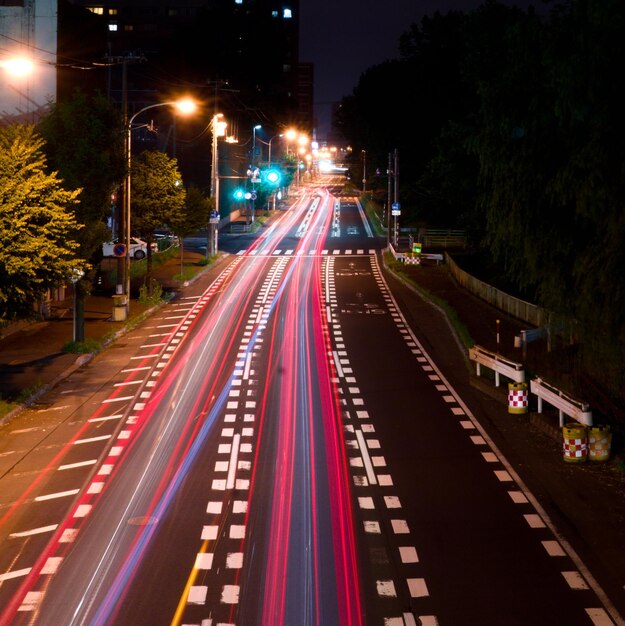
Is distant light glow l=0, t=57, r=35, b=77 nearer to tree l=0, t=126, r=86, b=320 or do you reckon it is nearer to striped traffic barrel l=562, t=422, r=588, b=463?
tree l=0, t=126, r=86, b=320

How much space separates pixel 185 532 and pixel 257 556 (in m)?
1.46

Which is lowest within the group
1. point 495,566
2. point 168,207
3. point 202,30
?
point 495,566

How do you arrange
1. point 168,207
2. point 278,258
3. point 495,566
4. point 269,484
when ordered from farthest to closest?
point 278,258
point 168,207
point 269,484
point 495,566

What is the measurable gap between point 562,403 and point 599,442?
1.48 metres

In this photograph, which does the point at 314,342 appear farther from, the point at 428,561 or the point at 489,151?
the point at 428,561

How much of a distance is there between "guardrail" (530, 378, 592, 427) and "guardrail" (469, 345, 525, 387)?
2.81 ft

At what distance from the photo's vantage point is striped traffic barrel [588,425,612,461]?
17641 millimetres

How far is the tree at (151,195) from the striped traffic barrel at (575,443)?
2731cm

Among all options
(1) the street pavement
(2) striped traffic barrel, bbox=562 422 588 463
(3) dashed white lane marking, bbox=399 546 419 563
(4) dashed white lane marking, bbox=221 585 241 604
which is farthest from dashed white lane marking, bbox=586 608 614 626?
(2) striped traffic barrel, bbox=562 422 588 463

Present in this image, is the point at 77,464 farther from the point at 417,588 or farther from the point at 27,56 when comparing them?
the point at 27,56

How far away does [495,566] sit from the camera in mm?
12367

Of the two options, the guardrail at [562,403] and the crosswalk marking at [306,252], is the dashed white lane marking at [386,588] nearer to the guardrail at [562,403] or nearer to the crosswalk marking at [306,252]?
the guardrail at [562,403]

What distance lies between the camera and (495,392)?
24.0m

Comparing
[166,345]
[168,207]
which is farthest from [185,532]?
[168,207]
